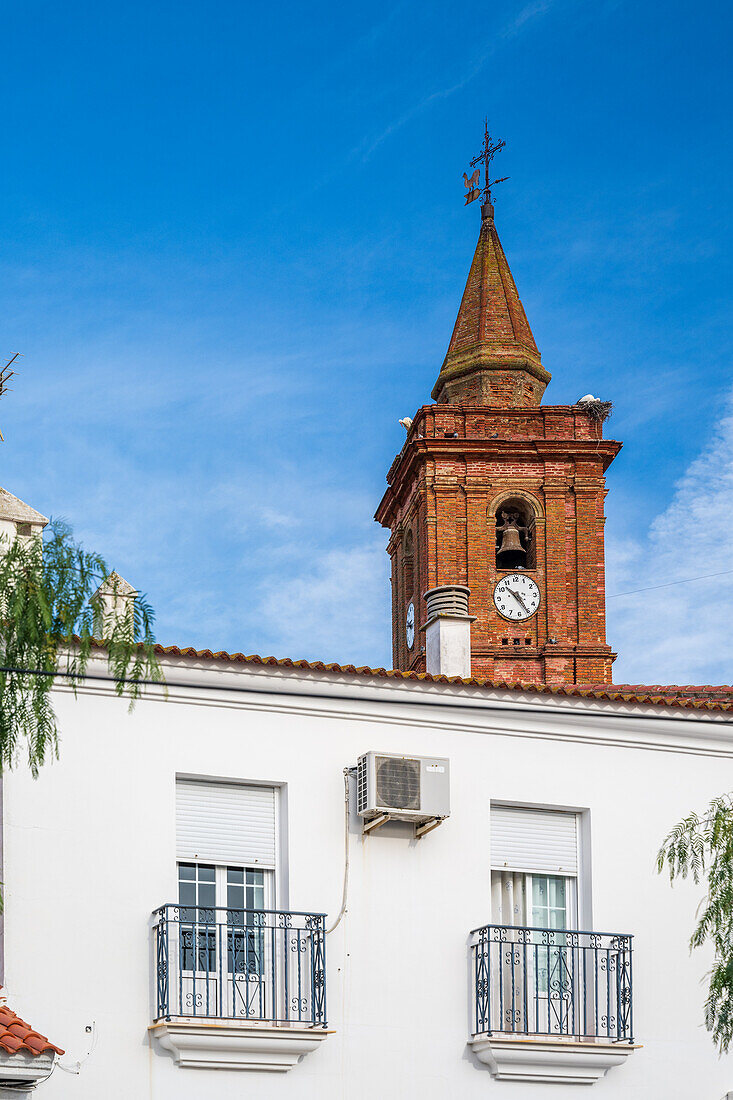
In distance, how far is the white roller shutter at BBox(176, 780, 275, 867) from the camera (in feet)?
50.5

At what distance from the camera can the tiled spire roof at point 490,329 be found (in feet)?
153

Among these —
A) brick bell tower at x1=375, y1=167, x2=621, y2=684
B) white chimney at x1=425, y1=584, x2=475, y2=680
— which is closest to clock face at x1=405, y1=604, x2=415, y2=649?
brick bell tower at x1=375, y1=167, x2=621, y2=684

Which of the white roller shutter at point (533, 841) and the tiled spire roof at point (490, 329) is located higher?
the tiled spire roof at point (490, 329)

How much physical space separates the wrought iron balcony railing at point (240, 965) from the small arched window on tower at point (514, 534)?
2875 cm

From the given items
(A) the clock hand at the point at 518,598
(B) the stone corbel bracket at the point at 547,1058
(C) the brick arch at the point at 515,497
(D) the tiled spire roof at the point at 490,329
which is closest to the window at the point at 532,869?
(B) the stone corbel bracket at the point at 547,1058

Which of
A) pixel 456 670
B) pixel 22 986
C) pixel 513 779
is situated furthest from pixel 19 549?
pixel 456 670

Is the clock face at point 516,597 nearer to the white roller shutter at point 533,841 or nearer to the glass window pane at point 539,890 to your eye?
the white roller shutter at point 533,841

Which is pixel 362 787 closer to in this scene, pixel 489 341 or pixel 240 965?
pixel 240 965

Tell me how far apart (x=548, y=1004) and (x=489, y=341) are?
32501mm

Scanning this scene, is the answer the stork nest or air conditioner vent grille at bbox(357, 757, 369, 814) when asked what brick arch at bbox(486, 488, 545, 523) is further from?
air conditioner vent grille at bbox(357, 757, 369, 814)

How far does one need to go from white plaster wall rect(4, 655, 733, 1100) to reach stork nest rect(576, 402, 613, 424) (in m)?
26.9

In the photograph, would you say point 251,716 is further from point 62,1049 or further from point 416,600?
point 416,600

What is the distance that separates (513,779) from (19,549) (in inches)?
325

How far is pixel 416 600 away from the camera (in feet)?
147
